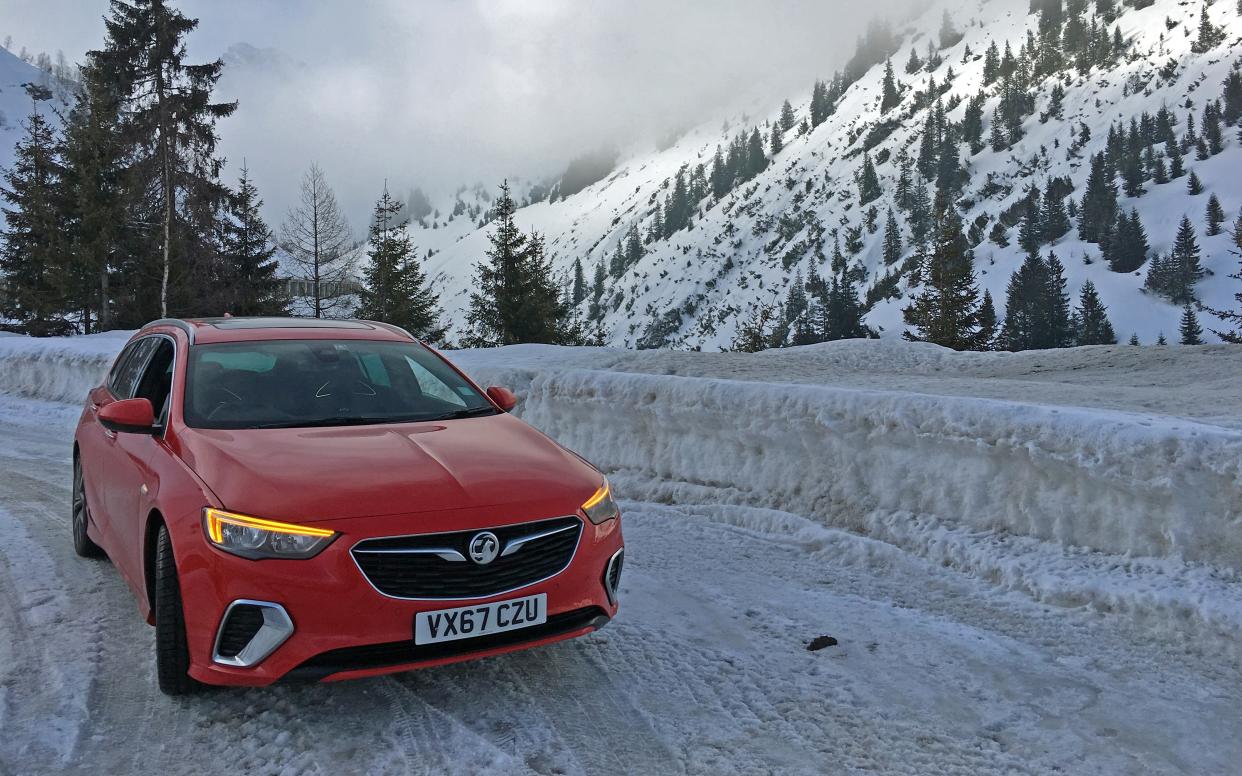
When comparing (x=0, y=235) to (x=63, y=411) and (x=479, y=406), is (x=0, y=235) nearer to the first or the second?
(x=63, y=411)

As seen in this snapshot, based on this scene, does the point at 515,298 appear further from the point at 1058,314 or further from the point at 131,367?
the point at 1058,314

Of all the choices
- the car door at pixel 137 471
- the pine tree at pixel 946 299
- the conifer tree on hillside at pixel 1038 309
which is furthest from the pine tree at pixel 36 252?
the conifer tree on hillside at pixel 1038 309

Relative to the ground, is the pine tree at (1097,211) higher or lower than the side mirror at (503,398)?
higher

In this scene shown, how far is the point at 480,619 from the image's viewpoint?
2920mm

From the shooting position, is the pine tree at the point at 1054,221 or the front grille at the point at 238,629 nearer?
the front grille at the point at 238,629

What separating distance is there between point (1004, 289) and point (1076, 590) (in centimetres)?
12316

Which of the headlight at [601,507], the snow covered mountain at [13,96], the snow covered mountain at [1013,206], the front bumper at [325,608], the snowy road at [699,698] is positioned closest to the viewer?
the front bumper at [325,608]

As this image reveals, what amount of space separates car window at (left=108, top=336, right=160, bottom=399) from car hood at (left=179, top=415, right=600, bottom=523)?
143 cm

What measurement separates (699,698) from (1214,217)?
13693 cm

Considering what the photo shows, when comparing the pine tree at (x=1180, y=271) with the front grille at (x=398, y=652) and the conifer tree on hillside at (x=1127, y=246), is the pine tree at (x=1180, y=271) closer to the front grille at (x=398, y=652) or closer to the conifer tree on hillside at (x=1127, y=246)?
the conifer tree on hillside at (x=1127, y=246)

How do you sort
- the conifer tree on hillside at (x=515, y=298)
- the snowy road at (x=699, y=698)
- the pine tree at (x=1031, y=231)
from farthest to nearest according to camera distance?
1. the pine tree at (x=1031, y=231)
2. the conifer tree on hillside at (x=515, y=298)
3. the snowy road at (x=699, y=698)

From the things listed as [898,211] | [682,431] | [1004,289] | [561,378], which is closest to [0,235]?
[561,378]

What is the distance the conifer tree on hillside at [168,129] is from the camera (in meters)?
27.8

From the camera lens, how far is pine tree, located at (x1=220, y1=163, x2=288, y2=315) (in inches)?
1193
